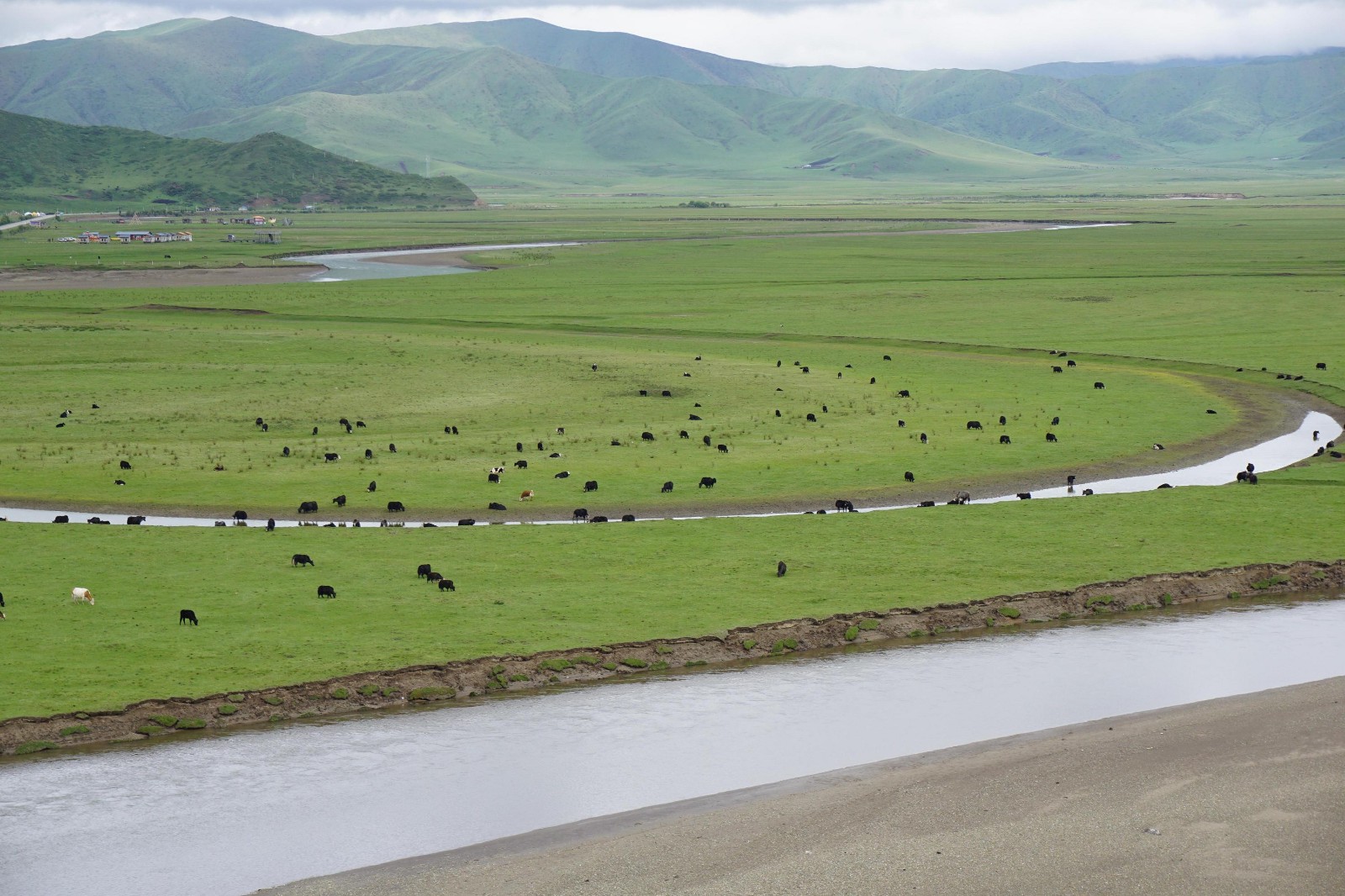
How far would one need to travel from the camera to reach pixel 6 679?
24703 millimetres

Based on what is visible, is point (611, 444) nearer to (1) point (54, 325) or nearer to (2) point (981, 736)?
(2) point (981, 736)

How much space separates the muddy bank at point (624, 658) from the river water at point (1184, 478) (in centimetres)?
860

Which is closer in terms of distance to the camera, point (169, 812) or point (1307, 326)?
point (169, 812)

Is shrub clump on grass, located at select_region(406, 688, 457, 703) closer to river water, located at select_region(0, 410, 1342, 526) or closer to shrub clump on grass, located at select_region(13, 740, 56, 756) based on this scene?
shrub clump on grass, located at select_region(13, 740, 56, 756)

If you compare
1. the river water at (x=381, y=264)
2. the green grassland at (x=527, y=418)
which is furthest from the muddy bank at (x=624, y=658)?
the river water at (x=381, y=264)

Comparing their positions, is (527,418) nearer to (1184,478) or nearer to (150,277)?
(1184,478)

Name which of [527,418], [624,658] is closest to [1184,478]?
[527,418]

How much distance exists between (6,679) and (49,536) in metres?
12.0

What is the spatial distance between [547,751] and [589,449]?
87.8ft

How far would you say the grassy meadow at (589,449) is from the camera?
29.2m

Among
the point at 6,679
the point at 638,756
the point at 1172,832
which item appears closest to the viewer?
the point at 1172,832

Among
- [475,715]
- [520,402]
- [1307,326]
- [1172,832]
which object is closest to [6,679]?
[475,715]

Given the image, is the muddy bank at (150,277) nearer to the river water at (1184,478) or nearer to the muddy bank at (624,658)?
the river water at (1184,478)

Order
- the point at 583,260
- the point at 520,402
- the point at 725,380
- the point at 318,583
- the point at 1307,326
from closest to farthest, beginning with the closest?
the point at 318,583, the point at 520,402, the point at 725,380, the point at 1307,326, the point at 583,260
